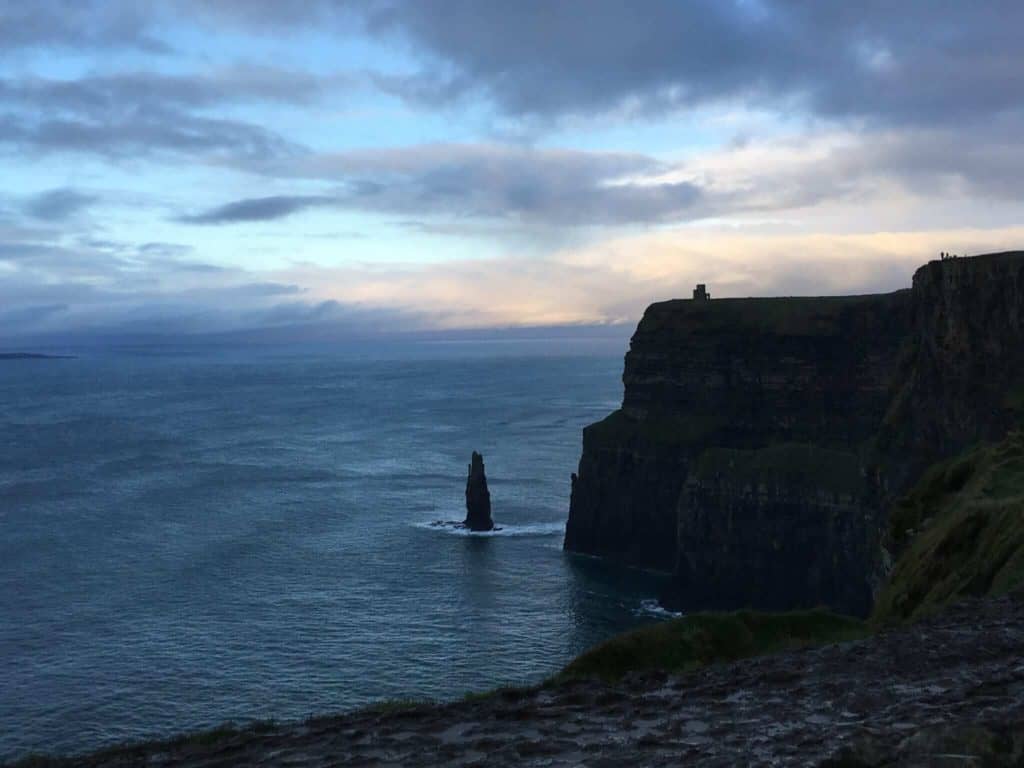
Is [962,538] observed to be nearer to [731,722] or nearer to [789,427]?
[731,722]

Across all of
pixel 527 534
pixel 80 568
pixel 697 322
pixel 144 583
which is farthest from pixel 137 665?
pixel 697 322

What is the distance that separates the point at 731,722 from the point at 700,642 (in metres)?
8.08

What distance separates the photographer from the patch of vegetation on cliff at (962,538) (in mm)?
23781

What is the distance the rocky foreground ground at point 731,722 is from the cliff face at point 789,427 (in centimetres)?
4265

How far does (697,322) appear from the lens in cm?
10744

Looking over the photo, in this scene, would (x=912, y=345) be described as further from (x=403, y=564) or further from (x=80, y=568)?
(x=80, y=568)

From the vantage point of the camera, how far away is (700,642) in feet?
66.7

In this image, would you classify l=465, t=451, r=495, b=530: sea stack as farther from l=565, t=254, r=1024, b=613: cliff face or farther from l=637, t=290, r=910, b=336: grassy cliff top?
l=637, t=290, r=910, b=336: grassy cliff top

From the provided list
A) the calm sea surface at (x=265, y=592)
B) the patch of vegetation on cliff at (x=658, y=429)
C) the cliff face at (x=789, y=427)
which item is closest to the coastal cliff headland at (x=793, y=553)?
the cliff face at (x=789, y=427)

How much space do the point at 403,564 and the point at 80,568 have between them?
Result: 28480 mm

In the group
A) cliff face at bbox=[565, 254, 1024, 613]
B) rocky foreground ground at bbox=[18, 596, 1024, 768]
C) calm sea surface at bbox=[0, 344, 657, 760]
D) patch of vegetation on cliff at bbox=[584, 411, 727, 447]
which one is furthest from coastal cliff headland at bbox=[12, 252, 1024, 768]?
calm sea surface at bbox=[0, 344, 657, 760]

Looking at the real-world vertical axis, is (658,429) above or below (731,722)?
below

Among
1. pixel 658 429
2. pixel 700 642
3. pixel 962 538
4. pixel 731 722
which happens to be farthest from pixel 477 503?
pixel 731 722

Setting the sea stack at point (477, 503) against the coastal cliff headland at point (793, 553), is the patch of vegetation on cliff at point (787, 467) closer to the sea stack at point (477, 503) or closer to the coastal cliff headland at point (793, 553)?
the coastal cliff headland at point (793, 553)
